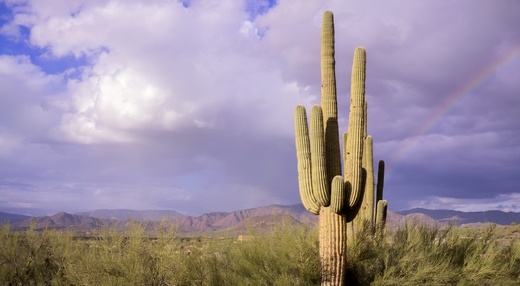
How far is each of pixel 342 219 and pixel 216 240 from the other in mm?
5452

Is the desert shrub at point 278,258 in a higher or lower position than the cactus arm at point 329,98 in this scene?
lower

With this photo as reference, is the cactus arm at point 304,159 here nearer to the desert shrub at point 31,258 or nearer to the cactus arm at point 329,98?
the cactus arm at point 329,98

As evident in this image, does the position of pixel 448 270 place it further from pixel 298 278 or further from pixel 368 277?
pixel 298 278

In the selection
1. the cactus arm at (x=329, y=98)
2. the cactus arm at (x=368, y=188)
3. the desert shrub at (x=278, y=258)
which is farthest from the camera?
the cactus arm at (x=368, y=188)

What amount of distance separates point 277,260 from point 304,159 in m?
3.46

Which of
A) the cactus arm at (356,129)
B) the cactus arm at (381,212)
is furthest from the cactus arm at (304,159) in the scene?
the cactus arm at (381,212)

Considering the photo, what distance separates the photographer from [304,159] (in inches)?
505

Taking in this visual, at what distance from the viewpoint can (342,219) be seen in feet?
40.7

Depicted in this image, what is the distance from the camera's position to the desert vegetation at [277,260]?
13609mm

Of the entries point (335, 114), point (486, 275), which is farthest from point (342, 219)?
point (486, 275)

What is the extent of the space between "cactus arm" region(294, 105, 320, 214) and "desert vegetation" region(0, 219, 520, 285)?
1.84 meters

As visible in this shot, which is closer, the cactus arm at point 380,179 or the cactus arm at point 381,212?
the cactus arm at point 381,212

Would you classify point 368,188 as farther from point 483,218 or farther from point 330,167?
point 483,218

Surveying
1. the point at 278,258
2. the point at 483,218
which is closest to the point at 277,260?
the point at 278,258
